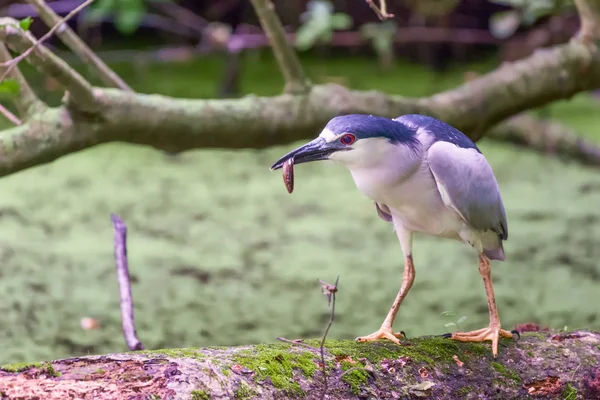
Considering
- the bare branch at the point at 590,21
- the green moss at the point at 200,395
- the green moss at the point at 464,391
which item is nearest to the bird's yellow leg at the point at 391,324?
the green moss at the point at 464,391

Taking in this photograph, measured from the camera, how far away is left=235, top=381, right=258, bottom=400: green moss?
962 mm

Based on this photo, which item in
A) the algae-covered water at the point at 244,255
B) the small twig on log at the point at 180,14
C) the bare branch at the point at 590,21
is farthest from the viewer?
the small twig on log at the point at 180,14

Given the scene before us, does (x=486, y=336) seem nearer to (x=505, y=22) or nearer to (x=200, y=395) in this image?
(x=200, y=395)

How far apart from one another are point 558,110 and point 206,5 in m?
2.27

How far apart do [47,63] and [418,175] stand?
32.3 inches

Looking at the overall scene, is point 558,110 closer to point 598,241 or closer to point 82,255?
point 598,241

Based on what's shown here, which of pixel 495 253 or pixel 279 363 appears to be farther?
pixel 495 253

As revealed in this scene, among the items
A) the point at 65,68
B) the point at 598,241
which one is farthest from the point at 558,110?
the point at 65,68

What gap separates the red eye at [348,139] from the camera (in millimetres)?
1155

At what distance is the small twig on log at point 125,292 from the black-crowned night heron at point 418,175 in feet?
1.57

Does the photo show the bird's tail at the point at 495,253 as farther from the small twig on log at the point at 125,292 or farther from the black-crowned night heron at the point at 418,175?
the small twig on log at the point at 125,292

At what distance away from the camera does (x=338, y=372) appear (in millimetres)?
1080

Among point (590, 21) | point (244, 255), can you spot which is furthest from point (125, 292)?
point (590, 21)

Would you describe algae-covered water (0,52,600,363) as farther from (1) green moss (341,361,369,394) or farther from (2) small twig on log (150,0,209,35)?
(2) small twig on log (150,0,209,35)
